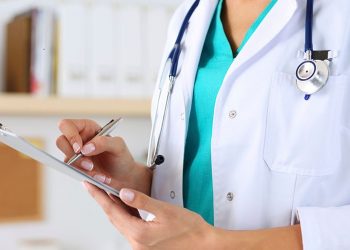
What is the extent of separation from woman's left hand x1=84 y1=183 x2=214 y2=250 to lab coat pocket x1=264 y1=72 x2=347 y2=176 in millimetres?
167

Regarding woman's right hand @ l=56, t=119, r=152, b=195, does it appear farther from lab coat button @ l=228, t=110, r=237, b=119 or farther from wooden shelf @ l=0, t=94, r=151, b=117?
wooden shelf @ l=0, t=94, r=151, b=117

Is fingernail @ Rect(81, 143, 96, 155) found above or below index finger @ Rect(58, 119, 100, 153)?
below

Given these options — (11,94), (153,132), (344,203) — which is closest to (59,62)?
(11,94)

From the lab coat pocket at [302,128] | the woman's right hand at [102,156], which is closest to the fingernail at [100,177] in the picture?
the woman's right hand at [102,156]

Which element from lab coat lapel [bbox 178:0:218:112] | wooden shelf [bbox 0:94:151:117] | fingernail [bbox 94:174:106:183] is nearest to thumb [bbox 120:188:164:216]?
fingernail [bbox 94:174:106:183]

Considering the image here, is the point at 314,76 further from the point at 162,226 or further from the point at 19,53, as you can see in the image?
the point at 19,53

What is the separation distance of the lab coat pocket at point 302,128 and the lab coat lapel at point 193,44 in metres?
0.17

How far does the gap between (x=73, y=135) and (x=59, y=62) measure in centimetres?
68

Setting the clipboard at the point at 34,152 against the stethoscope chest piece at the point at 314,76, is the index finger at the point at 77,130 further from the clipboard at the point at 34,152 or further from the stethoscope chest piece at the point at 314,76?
the stethoscope chest piece at the point at 314,76

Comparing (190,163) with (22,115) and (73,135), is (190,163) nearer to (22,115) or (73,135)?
(73,135)

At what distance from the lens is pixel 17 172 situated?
67.7 inches

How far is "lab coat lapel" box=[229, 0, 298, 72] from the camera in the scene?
843 mm

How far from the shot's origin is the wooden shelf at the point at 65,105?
1.45 m

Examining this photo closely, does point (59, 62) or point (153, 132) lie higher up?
point (59, 62)
